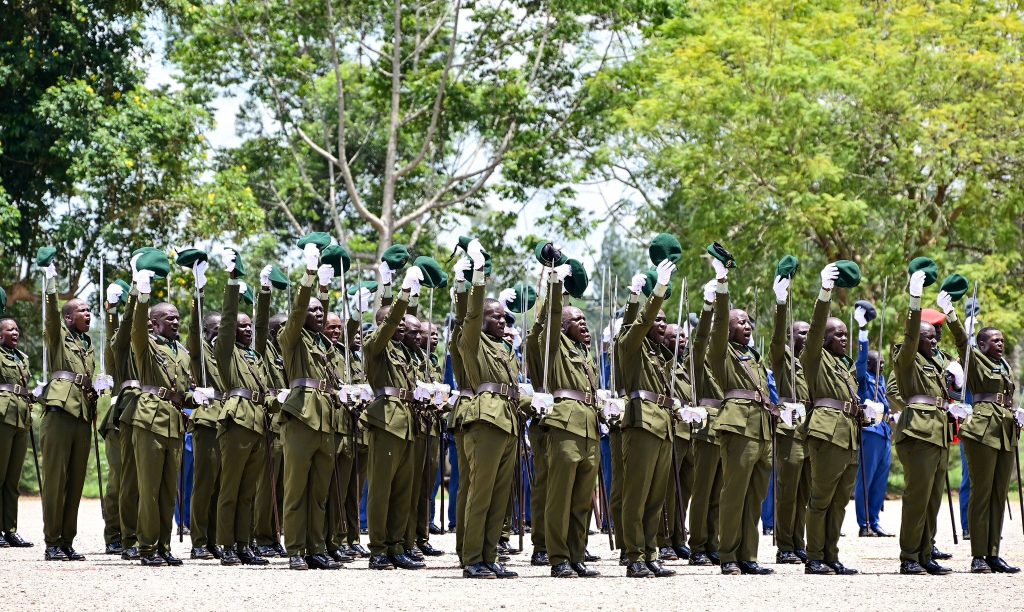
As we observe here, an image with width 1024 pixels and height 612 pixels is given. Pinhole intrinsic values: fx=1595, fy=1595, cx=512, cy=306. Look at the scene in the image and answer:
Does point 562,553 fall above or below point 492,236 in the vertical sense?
below

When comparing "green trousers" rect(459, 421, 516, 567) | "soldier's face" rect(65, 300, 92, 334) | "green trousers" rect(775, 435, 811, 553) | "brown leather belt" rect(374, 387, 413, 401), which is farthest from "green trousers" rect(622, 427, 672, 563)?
"soldier's face" rect(65, 300, 92, 334)

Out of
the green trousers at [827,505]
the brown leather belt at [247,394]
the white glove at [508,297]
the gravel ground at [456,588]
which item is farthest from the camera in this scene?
the white glove at [508,297]

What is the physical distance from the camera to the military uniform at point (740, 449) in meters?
10.7

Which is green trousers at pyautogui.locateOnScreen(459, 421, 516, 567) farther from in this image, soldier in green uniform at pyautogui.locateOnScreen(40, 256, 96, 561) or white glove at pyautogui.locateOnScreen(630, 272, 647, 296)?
soldier in green uniform at pyautogui.locateOnScreen(40, 256, 96, 561)

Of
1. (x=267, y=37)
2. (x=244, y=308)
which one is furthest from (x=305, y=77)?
(x=244, y=308)

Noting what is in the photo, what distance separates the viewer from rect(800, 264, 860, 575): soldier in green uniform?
35.7ft

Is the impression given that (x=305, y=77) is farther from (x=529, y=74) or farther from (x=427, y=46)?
(x=529, y=74)

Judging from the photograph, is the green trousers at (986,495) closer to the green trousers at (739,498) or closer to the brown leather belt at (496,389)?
the green trousers at (739,498)

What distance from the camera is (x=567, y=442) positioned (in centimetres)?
1017

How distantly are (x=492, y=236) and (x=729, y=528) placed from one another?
60.2 ft

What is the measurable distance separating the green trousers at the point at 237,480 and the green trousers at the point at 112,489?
1.10m

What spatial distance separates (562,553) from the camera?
1027 cm

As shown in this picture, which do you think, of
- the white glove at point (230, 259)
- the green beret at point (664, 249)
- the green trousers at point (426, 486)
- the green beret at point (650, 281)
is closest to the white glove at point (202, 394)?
the white glove at point (230, 259)

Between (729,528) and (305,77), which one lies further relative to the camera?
(305,77)
